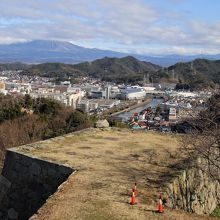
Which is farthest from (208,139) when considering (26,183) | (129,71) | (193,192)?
(129,71)

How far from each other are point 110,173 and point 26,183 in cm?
153

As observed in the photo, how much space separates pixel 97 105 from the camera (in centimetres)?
5269

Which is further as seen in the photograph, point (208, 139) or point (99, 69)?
point (99, 69)

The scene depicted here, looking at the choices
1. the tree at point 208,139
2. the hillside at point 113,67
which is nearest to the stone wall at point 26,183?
the tree at point 208,139

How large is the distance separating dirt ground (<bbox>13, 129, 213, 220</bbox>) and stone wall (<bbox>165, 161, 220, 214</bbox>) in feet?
0.61

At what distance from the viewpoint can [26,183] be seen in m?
6.85

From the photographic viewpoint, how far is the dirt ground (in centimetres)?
479

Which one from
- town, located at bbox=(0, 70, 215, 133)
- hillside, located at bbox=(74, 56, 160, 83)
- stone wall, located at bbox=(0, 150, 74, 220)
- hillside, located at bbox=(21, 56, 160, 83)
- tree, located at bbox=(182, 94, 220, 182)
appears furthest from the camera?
hillside, located at bbox=(74, 56, 160, 83)

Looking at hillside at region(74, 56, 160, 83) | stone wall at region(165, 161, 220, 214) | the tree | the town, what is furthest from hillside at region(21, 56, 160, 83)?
the tree

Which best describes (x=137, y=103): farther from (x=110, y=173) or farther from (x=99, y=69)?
(x=99, y=69)

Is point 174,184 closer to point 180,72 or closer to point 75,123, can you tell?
point 75,123

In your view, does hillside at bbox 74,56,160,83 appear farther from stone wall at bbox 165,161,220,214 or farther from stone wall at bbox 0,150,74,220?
stone wall at bbox 0,150,74,220

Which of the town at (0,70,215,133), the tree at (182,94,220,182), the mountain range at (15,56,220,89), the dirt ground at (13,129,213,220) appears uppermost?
the mountain range at (15,56,220,89)

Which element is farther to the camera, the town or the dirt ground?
the town
